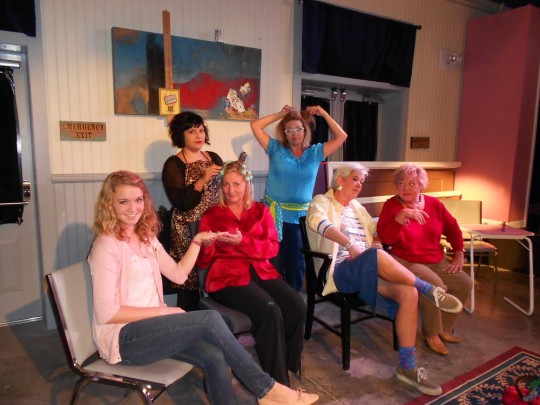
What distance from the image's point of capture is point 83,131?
2.84 meters

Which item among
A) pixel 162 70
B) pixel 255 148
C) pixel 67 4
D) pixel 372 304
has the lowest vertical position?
pixel 372 304

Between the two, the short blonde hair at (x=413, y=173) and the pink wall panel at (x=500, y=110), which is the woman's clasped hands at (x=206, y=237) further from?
the pink wall panel at (x=500, y=110)

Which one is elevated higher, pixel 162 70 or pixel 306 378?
pixel 162 70

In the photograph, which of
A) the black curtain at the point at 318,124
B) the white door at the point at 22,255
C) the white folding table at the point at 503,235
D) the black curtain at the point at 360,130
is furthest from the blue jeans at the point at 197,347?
the black curtain at the point at 360,130

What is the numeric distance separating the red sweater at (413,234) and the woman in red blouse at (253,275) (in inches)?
34.8

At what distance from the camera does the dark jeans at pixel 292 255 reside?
276 centimetres

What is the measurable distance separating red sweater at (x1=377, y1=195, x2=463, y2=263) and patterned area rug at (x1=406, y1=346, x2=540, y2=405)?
72 centimetres

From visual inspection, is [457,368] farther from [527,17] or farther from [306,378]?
[527,17]

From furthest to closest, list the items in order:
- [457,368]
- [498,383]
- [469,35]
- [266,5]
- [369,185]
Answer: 1. [469,35]
2. [369,185]
3. [266,5]
4. [457,368]
5. [498,383]

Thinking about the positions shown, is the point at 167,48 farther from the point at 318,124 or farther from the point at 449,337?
the point at 449,337

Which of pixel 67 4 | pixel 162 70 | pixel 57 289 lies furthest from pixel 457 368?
pixel 67 4

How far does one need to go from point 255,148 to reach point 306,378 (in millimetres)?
2017

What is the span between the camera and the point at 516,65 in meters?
4.40

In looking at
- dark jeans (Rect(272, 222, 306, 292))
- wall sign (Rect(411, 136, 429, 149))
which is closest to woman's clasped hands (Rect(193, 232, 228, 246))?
dark jeans (Rect(272, 222, 306, 292))
